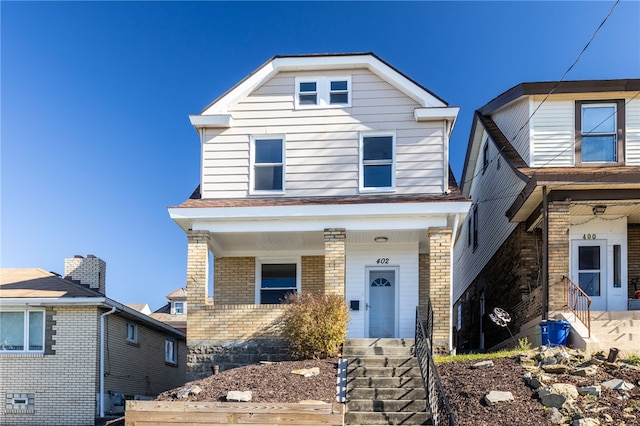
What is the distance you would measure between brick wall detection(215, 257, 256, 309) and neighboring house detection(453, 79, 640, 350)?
6.78 meters

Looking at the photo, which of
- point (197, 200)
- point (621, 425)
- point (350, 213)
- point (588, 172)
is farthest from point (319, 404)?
point (588, 172)

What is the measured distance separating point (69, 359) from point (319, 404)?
365 inches

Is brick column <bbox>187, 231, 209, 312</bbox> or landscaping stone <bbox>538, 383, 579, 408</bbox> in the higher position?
brick column <bbox>187, 231, 209, 312</bbox>

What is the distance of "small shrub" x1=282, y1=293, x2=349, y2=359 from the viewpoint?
13297mm

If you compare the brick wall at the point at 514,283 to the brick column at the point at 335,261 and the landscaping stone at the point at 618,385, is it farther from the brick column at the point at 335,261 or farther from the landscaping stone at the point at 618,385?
the brick column at the point at 335,261

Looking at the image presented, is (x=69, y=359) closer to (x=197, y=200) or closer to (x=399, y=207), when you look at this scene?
(x=197, y=200)

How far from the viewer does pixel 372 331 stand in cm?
1642

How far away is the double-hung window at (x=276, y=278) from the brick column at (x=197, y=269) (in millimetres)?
2557

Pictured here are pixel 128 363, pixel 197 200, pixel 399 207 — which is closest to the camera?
pixel 399 207

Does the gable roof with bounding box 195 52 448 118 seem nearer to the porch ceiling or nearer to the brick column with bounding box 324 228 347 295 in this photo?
the porch ceiling

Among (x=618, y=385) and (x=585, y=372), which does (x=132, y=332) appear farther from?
(x=618, y=385)

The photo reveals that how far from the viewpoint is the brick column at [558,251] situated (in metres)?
14.6

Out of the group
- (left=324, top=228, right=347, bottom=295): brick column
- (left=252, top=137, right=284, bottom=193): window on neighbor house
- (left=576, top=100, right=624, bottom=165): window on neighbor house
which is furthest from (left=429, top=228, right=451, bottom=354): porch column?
(left=576, top=100, right=624, bottom=165): window on neighbor house

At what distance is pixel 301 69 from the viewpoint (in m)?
16.3
